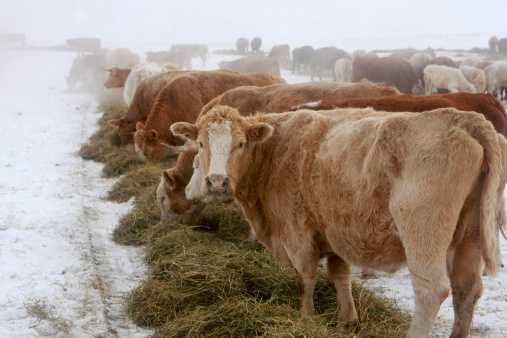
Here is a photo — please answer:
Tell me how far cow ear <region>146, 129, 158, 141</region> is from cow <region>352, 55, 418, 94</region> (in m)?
14.5

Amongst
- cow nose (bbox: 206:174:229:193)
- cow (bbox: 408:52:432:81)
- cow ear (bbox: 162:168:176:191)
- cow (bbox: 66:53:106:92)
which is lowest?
cow (bbox: 66:53:106:92)

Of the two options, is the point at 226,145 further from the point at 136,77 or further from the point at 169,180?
the point at 136,77

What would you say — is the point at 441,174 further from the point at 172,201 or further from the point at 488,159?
the point at 172,201

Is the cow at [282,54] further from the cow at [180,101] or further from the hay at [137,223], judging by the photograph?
the hay at [137,223]

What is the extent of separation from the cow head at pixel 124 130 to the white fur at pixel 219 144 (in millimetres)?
8150

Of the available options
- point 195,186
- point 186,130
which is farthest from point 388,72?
point 186,130

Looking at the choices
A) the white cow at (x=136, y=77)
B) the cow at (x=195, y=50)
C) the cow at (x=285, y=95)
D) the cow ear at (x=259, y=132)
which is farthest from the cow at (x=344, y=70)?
the cow ear at (x=259, y=132)

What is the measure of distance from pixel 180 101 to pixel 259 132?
21.7 ft

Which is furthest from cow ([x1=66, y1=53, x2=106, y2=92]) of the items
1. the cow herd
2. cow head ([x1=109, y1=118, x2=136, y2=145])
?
the cow herd

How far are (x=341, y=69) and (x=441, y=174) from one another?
2621cm

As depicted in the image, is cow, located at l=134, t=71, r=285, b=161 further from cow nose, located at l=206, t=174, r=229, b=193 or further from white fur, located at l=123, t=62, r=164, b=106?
cow nose, located at l=206, t=174, r=229, b=193

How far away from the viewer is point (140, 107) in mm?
13500

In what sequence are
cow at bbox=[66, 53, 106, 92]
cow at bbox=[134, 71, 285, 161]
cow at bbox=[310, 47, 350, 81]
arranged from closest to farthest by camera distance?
1. cow at bbox=[134, 71, 285, 161]
2. cow at bbox=[66, 53, 106, 92]
3. cow at bbox=[310, 47, 350, 81]

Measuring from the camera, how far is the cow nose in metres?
4.61
